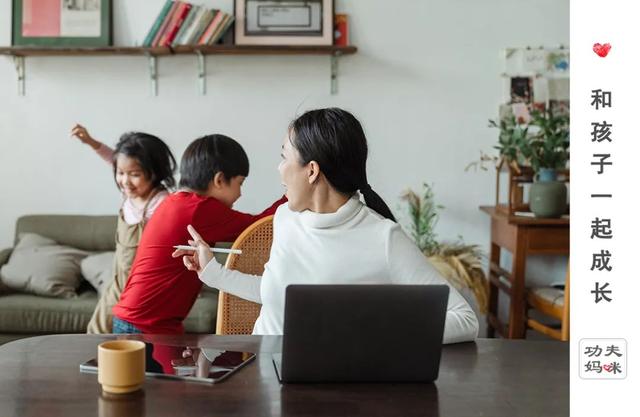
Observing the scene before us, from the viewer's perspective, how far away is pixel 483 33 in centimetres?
394

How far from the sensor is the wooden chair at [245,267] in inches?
74.5

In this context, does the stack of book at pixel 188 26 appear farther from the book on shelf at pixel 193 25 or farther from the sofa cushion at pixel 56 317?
the sofa cushion at pixel 56 317

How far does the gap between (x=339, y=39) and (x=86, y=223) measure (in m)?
1.52

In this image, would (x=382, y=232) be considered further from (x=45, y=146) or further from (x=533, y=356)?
(x=45, y=146)

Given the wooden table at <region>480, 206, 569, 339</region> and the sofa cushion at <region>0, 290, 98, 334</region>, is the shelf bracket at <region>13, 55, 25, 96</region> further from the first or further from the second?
the wooden table at <region>480, 206, 569, 339</region>

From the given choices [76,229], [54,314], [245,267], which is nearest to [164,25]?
[76,229]

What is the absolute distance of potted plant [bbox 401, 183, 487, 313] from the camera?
3.63 metres

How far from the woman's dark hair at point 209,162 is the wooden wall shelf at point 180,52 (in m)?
1.58

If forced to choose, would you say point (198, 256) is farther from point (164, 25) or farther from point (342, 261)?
point (164, 25)

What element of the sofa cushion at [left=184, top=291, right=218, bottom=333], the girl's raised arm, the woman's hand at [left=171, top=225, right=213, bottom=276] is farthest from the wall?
the woman's hand at [left=171, top=225, right=213, bottom=276]

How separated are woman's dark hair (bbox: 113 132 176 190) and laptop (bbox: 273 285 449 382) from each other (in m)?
1.55
